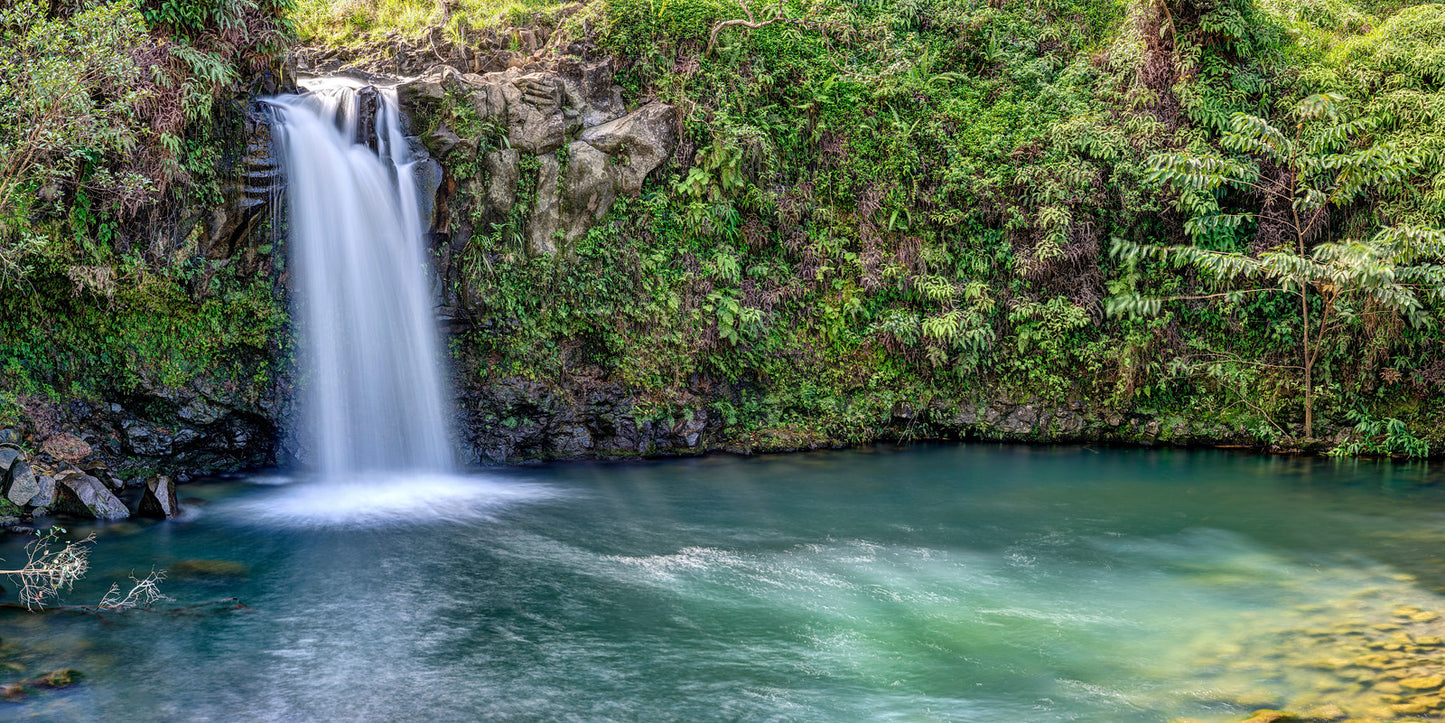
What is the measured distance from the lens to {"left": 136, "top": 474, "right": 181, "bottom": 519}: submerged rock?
345 inches

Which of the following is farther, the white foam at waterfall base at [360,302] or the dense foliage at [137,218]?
the white foam at waterfall base at [360,302]

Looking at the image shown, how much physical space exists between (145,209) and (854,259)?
972 centimetres

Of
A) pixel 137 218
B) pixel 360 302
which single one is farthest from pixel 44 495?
pixel 360 302

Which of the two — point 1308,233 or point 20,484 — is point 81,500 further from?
point 1308,233

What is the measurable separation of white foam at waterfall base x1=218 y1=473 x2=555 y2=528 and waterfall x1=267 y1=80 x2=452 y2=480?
41 cm

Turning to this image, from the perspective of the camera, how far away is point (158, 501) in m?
8.77

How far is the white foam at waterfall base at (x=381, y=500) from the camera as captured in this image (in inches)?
360

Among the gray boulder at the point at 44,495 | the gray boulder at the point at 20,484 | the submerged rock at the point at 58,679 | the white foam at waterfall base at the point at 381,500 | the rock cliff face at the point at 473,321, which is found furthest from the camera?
the rock cliff face at the point at 473,321

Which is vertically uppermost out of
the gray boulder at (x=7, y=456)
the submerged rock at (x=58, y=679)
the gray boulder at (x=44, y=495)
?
the gray boulder at (x=7, y=456)

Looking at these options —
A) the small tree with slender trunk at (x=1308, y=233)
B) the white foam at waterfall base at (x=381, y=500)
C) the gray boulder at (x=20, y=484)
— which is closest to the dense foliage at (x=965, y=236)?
the small tree with slender trunk at (x=1308, y=233)

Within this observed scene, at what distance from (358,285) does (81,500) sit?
13.0ft

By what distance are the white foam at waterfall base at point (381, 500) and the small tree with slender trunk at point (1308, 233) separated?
391 inches

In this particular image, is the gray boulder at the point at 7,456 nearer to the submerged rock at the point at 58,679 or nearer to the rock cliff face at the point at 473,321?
the rock cliff face at the point at 473,321

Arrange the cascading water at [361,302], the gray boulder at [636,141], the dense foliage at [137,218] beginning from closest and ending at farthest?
the dense foliage at [137,218] < the cascading water at [361,302] < the gray boulder at [636,141]
